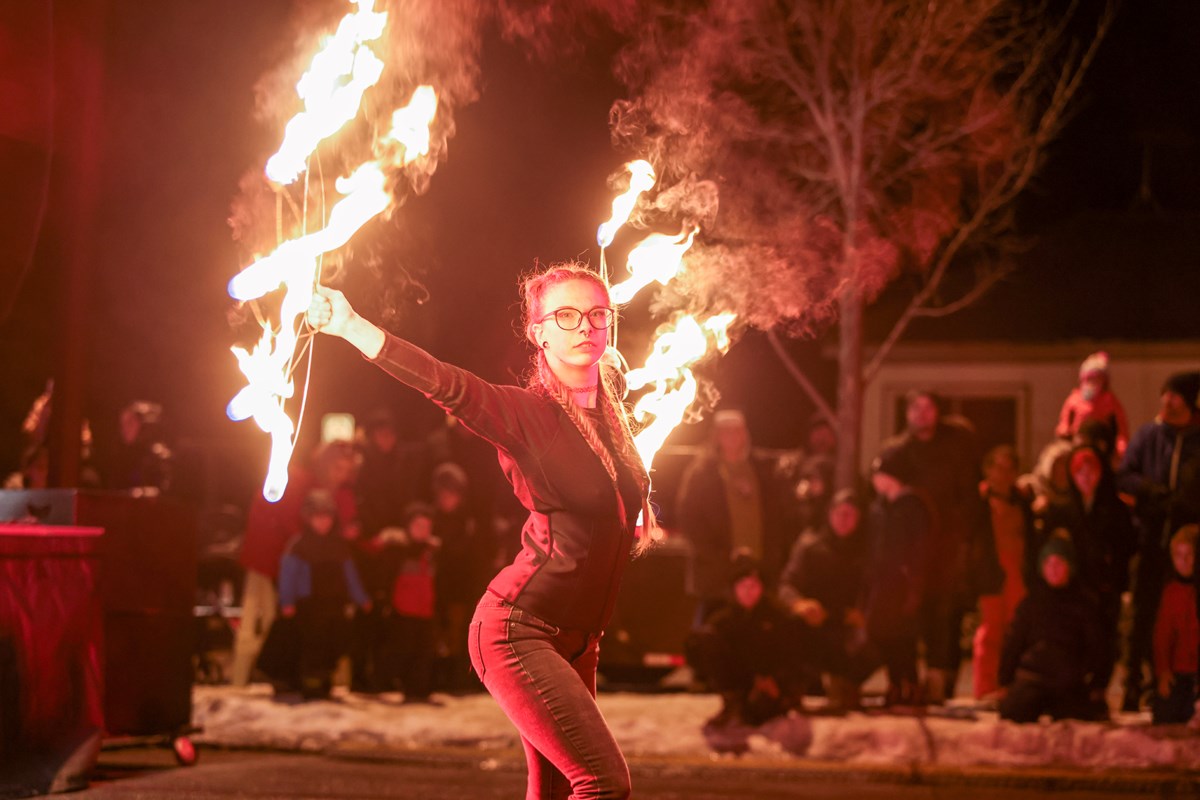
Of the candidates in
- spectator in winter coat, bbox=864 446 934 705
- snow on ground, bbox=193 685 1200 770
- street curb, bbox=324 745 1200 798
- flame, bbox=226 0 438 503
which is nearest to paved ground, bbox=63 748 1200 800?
street curb, bbox=324 745 1200 798

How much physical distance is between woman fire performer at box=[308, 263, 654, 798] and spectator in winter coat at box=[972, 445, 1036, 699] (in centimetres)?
651

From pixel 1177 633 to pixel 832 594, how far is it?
2307mm

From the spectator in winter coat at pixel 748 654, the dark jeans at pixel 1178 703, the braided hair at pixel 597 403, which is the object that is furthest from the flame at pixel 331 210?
the dark jeans at pixel 1178 703

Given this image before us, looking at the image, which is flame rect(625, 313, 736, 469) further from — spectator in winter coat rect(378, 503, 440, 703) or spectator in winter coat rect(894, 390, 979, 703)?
spectator in winter coat rect(378, 503, 440, 703)

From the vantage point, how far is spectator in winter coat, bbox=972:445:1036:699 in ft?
33.6

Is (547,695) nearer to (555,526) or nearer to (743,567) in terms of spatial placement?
(555,526)

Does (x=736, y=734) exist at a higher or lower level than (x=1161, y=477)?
lower

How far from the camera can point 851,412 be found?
12562 mm

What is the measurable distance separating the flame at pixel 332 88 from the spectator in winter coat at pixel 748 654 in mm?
5020

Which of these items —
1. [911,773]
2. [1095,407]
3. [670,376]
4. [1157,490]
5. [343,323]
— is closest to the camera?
[343,323]

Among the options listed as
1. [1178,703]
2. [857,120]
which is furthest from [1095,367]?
[857,120]

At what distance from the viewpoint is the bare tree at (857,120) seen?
458 inches

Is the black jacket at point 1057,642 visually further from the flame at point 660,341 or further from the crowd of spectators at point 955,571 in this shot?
the flame at point 660,341

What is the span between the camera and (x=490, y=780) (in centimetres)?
834
